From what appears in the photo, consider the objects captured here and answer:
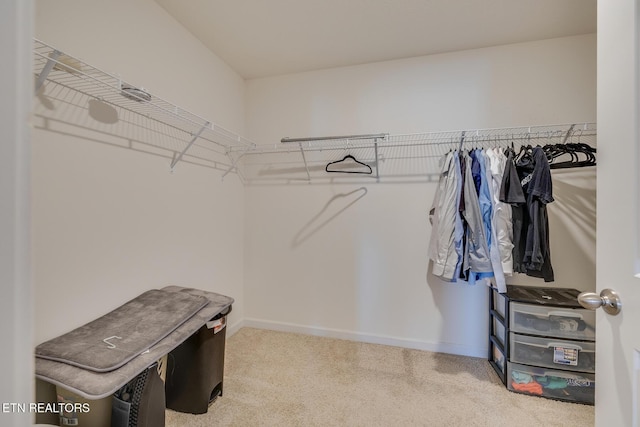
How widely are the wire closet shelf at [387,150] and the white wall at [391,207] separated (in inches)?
3.9

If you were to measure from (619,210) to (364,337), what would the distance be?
201cm

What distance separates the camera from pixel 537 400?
1.59 m

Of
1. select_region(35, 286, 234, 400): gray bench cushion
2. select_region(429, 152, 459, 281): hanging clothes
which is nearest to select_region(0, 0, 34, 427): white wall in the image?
select_region(35, 286, 234, 400): gray bench cushion

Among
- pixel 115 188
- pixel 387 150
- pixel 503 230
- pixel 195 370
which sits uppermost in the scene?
pixel 387 150

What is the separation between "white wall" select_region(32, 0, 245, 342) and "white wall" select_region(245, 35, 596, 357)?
568 mm

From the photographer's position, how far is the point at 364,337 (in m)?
2.28

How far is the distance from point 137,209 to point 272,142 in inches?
52.6

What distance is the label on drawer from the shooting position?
5.16ft

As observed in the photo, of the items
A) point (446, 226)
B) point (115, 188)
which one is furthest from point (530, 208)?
point (115, 188)

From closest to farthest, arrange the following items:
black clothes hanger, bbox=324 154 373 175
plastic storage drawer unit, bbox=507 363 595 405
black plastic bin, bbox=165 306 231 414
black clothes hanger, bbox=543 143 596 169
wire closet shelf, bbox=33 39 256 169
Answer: wire closet shelf, bbox=33 39 256 169, black plastic bin, bbox=165 306 231 414, plastic storage drawer unit, bbox=507 363 595 405, black clothes hanger, bbox=543 143 596 169, black clothes hanger, bbox=324 154 373 175

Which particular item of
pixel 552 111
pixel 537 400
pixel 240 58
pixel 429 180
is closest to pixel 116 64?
pixel 240 58

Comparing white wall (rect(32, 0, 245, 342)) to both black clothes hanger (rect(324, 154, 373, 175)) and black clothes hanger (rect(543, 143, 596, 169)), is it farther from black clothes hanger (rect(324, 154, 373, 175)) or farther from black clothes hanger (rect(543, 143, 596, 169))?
black clothes hanger (rect(543, 143, 596, 169))

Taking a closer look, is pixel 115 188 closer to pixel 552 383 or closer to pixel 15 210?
pixel 15 210

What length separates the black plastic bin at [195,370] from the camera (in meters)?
1.44
